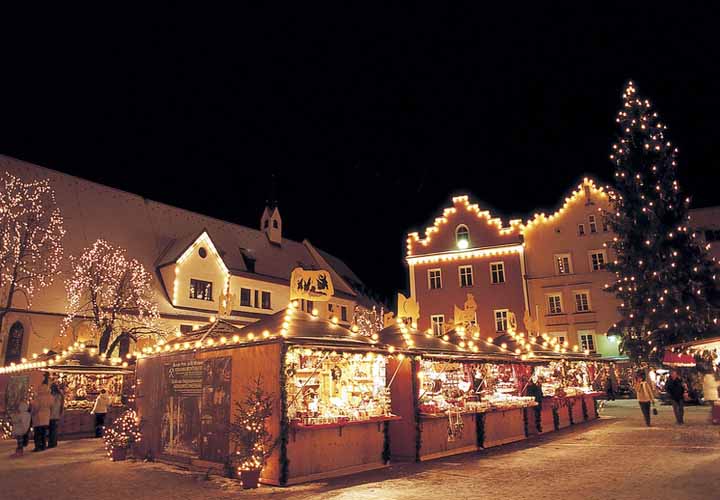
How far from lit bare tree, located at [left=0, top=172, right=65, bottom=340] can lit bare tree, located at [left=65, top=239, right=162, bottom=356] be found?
4.53 ft

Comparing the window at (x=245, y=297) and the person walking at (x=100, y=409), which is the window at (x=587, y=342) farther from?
the person walking at (x=100, y=409)

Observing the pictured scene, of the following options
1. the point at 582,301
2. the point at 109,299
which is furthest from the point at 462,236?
the point at 109,299

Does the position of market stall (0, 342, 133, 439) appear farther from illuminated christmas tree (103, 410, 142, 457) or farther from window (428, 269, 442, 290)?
window (428, 269, 442, 290)

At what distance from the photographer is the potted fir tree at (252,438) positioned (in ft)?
32.1

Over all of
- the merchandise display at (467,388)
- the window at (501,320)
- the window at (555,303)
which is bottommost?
the merchandise display at (467,388)

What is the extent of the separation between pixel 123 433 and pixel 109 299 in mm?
14877

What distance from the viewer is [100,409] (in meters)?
19.7

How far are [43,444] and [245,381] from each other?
9.09m

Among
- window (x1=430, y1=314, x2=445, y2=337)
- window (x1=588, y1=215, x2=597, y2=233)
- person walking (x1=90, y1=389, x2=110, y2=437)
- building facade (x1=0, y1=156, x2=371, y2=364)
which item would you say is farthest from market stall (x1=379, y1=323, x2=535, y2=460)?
window (x1=588, y1=215, x2=597, y2=233)

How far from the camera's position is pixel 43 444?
51.5 feet

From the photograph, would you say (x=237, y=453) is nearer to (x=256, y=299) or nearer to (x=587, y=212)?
(x=256, y=299)

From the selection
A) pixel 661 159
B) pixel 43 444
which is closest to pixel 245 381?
pixel 43 444

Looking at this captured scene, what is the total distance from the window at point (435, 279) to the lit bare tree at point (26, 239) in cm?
2169

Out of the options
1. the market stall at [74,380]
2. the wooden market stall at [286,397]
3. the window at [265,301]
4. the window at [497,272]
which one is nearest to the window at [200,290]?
the window at [265,301]
